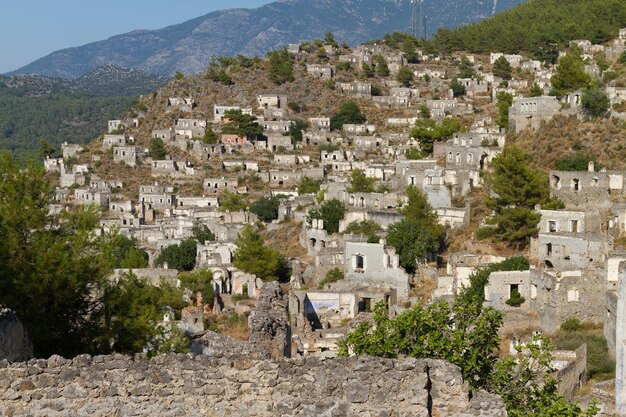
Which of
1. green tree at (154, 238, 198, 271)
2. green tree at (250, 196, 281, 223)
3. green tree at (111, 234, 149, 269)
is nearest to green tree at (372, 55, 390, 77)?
green tree at (250, 196, 281, 223)

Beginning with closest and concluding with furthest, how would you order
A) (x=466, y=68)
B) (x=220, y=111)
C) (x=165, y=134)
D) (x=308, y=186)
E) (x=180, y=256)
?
(x=180, y=256) < (x=308, y=186) < (x=165, y=134) < (x=220, y=111) < (x=466, y=68)

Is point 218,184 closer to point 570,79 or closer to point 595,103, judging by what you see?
point 570,79

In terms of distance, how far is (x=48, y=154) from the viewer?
77.4m

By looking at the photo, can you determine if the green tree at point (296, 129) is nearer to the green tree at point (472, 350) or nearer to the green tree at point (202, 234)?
the green tree at point (202, 234)

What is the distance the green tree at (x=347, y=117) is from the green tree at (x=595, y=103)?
29.7 m

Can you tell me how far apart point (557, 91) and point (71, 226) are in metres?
40.6

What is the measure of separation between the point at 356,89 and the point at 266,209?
3449 centimetres

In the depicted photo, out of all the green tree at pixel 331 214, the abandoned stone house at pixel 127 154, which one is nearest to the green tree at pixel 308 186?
the green tree at pixel 331 214

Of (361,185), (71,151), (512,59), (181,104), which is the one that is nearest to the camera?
(361,185)

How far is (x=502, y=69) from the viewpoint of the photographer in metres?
76.3

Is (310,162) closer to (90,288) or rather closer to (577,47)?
(577,47)

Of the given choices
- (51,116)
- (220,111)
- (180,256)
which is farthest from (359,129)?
(51,116)

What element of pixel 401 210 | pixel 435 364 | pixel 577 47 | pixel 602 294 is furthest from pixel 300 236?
pixel 577 47

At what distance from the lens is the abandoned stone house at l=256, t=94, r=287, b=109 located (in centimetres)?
7825
